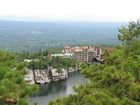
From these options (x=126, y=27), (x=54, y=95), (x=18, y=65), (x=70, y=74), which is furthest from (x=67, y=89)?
(x=18, y=65)

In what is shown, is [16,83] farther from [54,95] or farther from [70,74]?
[70,74]

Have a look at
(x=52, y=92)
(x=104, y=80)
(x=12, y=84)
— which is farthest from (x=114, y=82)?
(x=52, y=92)

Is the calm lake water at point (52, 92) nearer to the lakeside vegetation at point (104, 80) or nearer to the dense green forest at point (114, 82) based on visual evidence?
the lakeside vegetation at point (104, 80)

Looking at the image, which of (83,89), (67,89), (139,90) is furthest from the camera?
(67,89)

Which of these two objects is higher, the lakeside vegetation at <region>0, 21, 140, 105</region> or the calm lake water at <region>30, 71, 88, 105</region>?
the lakeside vegetation at <region>0, 21, 140, 105</region>

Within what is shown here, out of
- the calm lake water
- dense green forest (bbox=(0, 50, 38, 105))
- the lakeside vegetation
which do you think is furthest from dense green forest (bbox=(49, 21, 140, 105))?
the calm lake water

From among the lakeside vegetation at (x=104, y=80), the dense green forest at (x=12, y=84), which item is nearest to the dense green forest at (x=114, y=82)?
the lakeside vegetation at (x=104, y=80)

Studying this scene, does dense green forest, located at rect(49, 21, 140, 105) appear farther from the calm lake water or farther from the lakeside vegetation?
the calm lake water

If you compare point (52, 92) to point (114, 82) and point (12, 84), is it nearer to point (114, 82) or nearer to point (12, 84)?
point (114, 82)

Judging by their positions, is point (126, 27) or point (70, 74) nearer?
point (126, 27)
